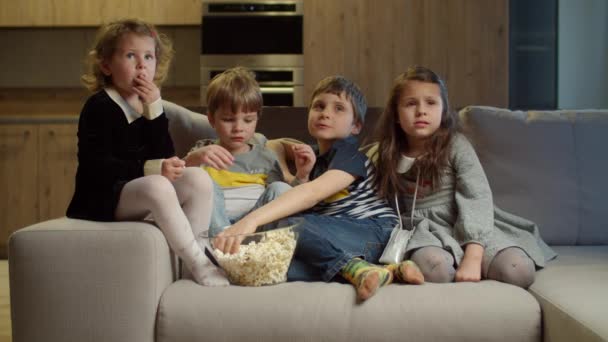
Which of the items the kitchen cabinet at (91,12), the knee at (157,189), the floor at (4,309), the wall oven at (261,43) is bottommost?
the floor at (4,309)

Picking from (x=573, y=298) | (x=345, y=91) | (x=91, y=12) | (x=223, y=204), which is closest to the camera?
(x=573, y=298)

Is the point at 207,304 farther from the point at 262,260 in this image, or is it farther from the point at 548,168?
the point at 548,168

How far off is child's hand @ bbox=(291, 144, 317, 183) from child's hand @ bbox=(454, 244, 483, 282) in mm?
478

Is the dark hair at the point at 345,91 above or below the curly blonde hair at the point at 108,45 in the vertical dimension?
below

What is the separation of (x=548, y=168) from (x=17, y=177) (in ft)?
10.9

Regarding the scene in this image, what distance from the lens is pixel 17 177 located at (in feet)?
14.8

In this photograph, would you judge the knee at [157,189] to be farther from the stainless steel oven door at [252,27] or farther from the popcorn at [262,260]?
the stainless steel oven door at [252,27]

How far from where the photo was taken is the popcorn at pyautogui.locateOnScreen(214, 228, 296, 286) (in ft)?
5.54

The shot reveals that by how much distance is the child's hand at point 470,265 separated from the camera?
1.75 meters

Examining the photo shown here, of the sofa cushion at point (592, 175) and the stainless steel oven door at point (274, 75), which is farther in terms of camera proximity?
the stainless steel oven door at point (274, 75)

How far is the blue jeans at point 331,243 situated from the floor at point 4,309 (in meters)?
1.24

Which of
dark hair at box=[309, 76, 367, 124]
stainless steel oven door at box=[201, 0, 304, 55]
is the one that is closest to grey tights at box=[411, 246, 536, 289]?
dark hair at box=[309, 76, 367, 124]

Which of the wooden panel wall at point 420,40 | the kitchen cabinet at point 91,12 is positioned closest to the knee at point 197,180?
the wooden panel wall at point 420,40

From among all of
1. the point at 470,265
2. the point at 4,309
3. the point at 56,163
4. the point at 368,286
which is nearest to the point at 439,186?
the point at 470,265
